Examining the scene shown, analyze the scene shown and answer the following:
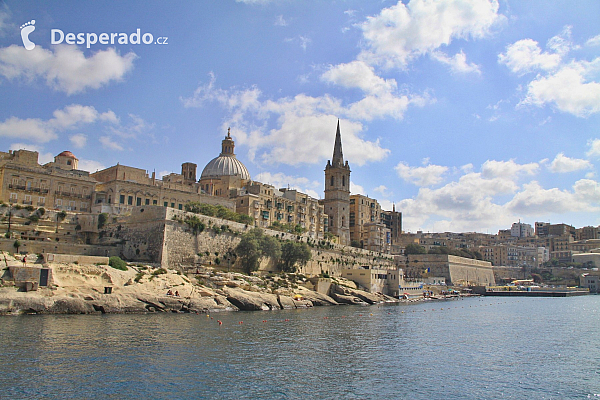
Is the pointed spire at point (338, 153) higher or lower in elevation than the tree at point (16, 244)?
higher

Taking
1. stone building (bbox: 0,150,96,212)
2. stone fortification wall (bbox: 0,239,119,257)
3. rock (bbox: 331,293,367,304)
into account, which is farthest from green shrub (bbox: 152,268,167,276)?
rock (bbox: 331,293,367,304)

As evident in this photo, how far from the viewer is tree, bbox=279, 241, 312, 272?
56188 mm

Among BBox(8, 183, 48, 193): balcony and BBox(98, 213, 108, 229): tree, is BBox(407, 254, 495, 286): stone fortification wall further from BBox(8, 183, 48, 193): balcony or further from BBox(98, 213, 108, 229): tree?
BBox(8, 183, 48, 193): balcony

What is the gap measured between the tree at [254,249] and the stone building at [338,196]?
32787 millimetres

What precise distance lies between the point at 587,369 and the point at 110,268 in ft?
101

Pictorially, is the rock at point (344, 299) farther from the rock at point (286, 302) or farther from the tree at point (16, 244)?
the tree at point (16, 244)

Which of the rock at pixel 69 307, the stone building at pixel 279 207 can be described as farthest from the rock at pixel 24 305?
the stone building at pixel 279 207

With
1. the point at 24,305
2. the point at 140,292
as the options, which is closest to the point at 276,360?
the point at 140,292

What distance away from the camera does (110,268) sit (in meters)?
36.4

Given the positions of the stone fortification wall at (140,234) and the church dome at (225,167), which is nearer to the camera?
the stone fortification wall at (140,234)

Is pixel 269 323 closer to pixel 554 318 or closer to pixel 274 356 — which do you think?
pixel 274 356

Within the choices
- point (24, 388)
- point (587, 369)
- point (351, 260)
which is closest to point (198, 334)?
point (24, 388)

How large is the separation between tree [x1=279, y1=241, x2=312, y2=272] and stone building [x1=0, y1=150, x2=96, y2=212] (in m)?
22.0

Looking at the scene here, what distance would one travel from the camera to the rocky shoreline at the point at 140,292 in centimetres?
3050
